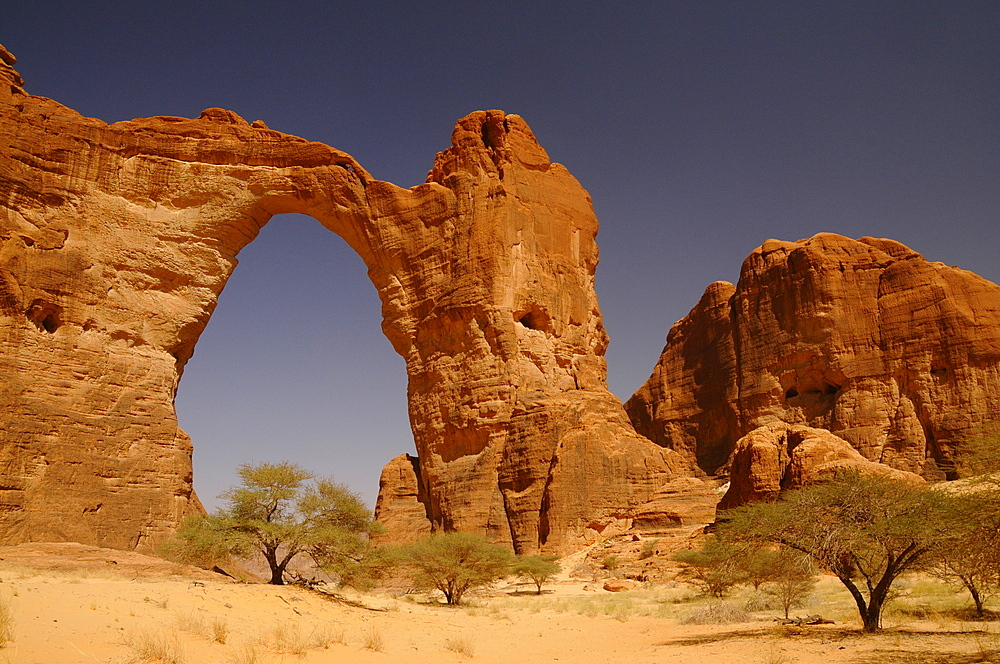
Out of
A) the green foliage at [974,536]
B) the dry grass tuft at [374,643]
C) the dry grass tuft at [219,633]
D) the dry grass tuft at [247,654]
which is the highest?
the green foliage at [974,536]

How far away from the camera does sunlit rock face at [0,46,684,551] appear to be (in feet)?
93.2

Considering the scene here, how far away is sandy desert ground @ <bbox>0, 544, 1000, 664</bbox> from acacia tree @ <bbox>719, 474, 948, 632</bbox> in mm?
910

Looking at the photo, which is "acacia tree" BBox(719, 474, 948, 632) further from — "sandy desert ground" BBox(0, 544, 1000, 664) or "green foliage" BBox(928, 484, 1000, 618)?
"sandy desert ground" BBox(0, 544, 1000, 664)

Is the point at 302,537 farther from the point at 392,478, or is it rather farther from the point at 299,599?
the point at 392,478

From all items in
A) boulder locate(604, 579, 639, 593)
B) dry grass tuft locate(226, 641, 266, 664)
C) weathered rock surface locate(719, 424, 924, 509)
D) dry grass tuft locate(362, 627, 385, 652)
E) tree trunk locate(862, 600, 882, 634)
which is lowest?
boulder locate(604, 579, 639, 593)

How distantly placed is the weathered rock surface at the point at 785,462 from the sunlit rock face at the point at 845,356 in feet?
60.0

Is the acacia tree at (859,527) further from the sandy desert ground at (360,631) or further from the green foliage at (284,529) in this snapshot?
the green foliage at (284,529)

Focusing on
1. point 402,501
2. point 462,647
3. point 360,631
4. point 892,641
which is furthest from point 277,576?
point 402,501

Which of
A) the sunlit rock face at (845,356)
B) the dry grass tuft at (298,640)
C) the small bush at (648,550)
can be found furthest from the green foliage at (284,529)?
the sunlit rock face at (845,356)

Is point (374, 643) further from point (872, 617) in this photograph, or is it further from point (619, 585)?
point (619, 585)

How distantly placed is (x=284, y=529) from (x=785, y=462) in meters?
17.8

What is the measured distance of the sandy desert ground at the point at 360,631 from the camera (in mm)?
9391

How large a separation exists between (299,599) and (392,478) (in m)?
22.8

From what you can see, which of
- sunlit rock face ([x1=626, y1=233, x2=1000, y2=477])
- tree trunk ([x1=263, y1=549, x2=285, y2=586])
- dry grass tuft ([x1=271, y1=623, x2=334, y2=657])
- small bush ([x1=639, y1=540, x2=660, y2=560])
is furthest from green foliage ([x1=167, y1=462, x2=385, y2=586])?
sunlit rock face ([x1=626, y1=233, x2=1000, y2=477])
